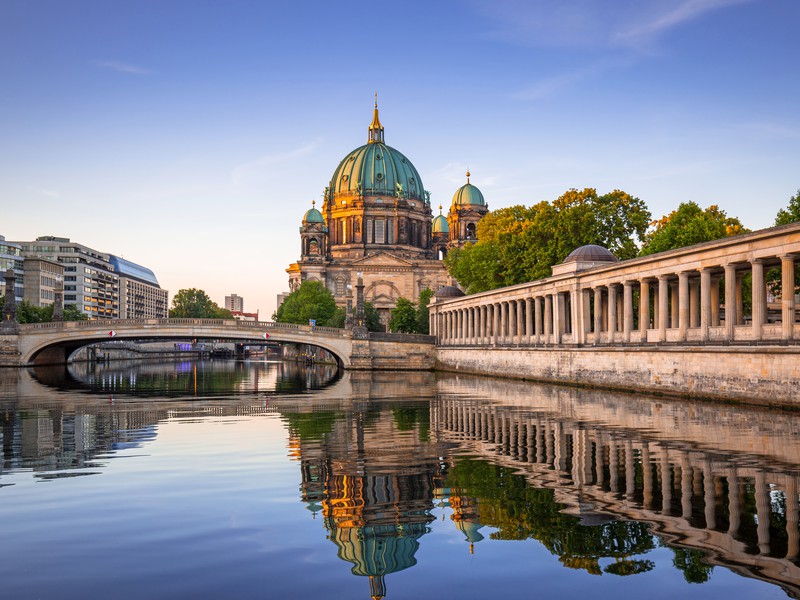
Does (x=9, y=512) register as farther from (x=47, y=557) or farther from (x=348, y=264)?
(x=348, y=264)

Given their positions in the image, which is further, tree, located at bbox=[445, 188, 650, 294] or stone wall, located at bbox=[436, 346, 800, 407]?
tree, located at bbox=[445, 188, 650, 294]

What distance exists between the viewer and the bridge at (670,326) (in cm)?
3356

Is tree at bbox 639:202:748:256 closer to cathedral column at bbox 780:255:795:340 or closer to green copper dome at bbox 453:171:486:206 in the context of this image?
cathedral column at bbox 780:255:795:340

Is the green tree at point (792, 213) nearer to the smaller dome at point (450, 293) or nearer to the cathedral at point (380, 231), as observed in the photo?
the smaller dome at point (450, 293)

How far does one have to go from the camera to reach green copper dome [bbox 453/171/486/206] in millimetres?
161000

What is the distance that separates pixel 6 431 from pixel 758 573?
917 inches

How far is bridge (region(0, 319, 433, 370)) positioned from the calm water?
54612 millimetres

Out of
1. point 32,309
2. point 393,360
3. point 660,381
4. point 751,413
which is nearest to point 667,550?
point 751,413

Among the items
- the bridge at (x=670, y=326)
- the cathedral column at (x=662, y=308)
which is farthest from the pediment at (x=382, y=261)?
the cathedral column at (x=662, y=308)

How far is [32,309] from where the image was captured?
119 m

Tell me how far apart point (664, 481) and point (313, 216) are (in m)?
147

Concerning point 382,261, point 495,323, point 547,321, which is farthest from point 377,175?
point 547,321

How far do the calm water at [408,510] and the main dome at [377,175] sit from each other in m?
133

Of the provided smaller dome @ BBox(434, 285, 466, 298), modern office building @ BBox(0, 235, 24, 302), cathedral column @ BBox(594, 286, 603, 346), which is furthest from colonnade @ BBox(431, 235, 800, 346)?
modern office building @ BBox(0, 235, 24, 302)
